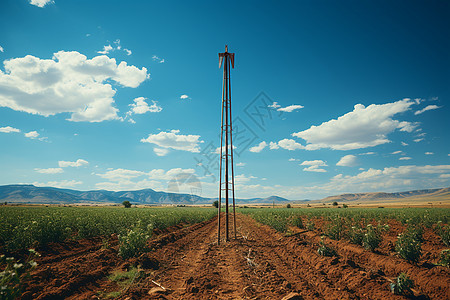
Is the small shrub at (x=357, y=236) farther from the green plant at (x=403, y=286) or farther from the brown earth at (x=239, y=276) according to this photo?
the green plant at (x=403, y=286)

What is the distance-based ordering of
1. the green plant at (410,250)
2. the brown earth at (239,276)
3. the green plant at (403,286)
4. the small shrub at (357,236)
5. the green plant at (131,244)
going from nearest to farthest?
the green plant at (403,286)
the brown earth at (239,276)
the green plant at (410,250)
the green plant at (131,244)
the small shrub at (357,236)

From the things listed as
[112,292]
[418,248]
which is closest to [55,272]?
[112,292]

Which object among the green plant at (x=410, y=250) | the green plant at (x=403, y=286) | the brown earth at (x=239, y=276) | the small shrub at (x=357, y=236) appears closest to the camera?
the green plant at (x=403, y=286)

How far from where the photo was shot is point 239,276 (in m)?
8.50

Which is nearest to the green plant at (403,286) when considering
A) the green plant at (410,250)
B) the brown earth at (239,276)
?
the brown earth at (239,276)

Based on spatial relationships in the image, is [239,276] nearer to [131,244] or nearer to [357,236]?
[131,244]

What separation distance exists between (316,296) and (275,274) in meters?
2.02

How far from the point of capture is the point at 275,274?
834 cm

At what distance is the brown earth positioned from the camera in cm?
660

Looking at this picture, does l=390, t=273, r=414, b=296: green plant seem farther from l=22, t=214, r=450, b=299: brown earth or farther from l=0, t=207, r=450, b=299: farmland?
l=22, t=214, r=450, b=299: brown earth

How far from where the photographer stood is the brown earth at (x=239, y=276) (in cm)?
660

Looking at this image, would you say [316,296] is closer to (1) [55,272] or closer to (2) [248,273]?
(2) [248,273]

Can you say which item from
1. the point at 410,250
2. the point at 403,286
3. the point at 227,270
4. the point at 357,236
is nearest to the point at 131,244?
the point at 227,270

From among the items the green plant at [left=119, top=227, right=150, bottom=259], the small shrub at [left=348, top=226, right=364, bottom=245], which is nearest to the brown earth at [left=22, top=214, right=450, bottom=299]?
the green plant at [left=119, top=227, right=150, bottom=259]
